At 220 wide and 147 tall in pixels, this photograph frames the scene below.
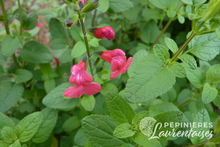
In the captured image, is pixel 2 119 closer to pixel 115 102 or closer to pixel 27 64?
pixel 115 102

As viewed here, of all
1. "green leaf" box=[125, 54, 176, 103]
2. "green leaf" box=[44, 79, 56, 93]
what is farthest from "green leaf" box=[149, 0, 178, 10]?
"green leaf" box=[44, 79, 56, 93]

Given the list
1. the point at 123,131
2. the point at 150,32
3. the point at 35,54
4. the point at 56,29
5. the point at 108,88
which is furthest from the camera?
the point at 150,32

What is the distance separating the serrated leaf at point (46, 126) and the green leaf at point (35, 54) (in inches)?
17.7

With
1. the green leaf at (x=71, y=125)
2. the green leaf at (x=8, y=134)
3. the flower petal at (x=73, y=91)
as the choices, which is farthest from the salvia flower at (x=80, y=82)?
the green leaf at (x=71, y=125)

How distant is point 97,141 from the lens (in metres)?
0.86

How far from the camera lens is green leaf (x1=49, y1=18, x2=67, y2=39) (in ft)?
5.39

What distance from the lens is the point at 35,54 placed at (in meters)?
1.54

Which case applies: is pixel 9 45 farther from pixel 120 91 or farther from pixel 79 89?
pixel 120 91

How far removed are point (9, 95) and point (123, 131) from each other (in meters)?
1.03

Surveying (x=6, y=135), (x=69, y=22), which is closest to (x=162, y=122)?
(x=69, y=22)

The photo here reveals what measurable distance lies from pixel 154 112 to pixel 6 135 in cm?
80

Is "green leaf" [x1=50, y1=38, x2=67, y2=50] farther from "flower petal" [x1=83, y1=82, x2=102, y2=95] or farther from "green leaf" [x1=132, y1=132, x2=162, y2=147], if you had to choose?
"green leaf" [x1=132, y1=132, x2=162, y2=147]

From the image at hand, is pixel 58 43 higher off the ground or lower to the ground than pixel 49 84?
higher

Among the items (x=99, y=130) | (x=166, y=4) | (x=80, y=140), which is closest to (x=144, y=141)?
(x=99, y=130)
